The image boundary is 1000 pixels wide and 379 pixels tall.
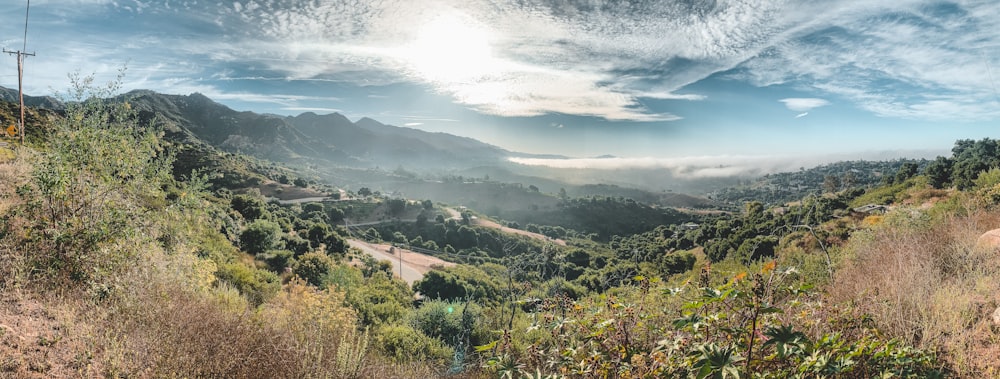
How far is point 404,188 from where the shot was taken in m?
161

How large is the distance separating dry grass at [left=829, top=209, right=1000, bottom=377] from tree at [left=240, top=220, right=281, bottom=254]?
2572 centimetres

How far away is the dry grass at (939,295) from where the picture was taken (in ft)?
10.2

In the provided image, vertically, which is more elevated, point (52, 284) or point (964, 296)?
point (964, 296)

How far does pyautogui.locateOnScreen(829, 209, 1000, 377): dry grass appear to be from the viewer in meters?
3.11

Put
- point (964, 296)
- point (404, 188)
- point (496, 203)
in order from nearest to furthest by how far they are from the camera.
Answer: point (964, 296), point (496, 203), point (404, 188)

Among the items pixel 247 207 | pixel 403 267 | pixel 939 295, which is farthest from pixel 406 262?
pixel 939 295

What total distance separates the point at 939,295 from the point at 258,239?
27.5 m

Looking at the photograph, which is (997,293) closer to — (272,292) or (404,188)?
(272,292)

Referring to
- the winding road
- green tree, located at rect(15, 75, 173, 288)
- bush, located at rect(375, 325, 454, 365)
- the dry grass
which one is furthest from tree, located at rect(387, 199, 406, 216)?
the dry grass

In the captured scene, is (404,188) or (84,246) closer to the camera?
(84,246)

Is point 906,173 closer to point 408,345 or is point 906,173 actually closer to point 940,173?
point 940,173

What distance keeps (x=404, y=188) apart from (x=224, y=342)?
526 ft

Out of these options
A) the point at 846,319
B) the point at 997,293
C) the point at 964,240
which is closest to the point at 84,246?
the point at 846,319

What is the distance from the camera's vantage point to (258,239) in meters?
24.2
